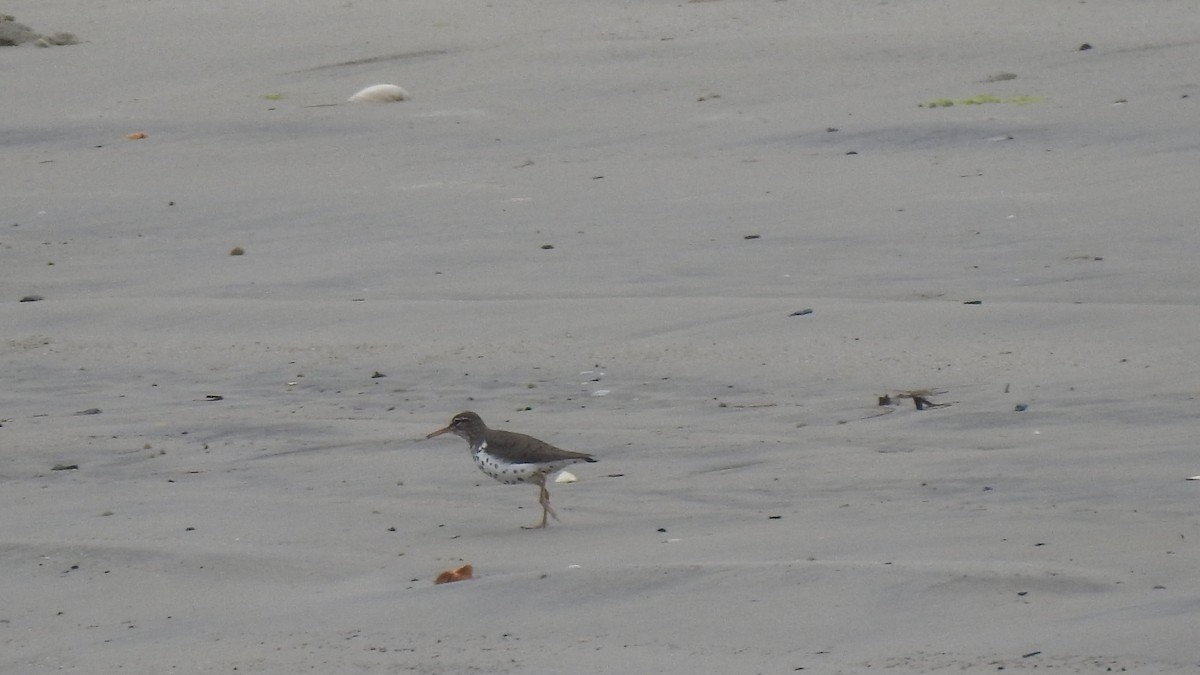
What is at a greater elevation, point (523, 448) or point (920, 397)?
point (523, 448)

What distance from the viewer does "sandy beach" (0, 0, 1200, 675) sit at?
15.9 ft

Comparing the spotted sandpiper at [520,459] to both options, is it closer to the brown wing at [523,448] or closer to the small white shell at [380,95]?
the brown wing at [523,448]

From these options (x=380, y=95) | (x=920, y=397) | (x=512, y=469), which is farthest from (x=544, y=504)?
(x=380, y=95)

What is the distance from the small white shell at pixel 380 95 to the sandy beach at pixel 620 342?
0.07 m

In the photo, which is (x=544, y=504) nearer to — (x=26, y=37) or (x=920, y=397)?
(x=920, y=397)

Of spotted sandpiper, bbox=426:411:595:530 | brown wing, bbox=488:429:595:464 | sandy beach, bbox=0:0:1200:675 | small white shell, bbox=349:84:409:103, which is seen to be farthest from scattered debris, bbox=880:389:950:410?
small white shell, bbox=349:84:409:103

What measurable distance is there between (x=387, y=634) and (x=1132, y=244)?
16.2ft

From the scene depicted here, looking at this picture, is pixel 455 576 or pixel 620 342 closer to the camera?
pixel 455 576

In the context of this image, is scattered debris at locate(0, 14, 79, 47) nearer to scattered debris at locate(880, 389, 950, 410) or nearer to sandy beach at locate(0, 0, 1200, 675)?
sandy beach at locate(0, 0, 1200, 675)

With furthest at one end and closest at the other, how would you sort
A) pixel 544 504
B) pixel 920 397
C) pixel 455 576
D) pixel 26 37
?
pixel 26 37, pixel 920 397, pixel 544 504, pixel 455 576

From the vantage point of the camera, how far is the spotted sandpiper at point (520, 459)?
5.84 metres

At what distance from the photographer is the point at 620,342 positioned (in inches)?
305

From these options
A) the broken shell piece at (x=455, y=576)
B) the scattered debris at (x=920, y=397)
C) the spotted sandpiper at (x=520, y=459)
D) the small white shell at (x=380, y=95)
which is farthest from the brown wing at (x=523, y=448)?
the small white shell at (x=380, y=95)

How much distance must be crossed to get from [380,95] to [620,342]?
5438 mm
